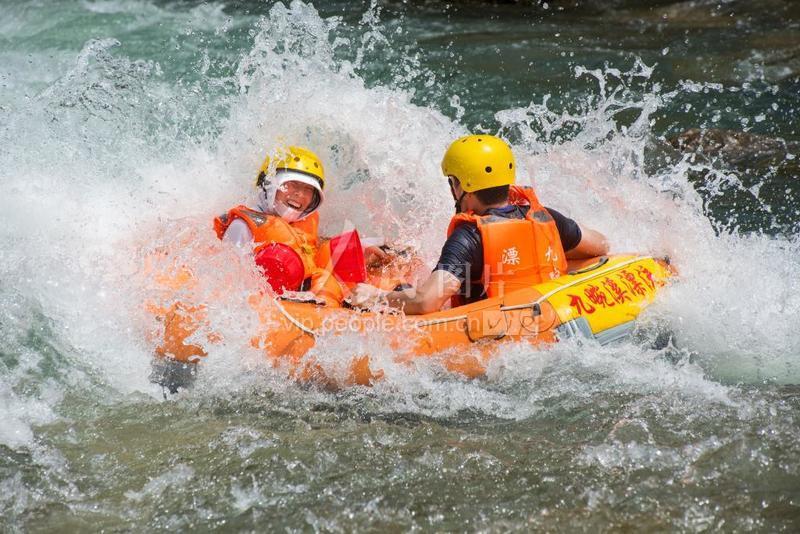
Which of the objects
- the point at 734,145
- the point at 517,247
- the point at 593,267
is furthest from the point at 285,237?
the point at 734,145

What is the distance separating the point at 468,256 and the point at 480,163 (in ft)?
1.92

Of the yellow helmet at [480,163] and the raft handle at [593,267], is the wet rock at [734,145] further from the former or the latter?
the yellow helmet at [480,163]

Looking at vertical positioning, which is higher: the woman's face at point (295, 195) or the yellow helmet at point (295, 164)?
the yellow helmet at point (295, 164)

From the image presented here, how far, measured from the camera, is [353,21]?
42.6ft

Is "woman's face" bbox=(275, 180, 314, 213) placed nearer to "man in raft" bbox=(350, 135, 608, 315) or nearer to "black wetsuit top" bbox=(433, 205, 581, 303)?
"man in raft" bbox=(350, 135, 608, 315)

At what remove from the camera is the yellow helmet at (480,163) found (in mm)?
5242

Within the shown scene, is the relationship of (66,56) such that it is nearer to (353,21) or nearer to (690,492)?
(353,21)

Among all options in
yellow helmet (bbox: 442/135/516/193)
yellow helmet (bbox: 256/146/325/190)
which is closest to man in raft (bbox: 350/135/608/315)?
yellow helmet (bbox: 442/135/516/193)

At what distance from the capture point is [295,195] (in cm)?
604

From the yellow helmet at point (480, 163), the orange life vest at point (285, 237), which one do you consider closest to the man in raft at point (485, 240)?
the yellow helmet at point (480, 163)

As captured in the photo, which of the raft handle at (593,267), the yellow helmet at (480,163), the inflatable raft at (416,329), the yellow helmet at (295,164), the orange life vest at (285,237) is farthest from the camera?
the yellow helmet at (295,164)

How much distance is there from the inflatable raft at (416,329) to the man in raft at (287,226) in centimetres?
33

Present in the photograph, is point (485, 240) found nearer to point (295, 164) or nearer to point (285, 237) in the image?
point (285, 237)

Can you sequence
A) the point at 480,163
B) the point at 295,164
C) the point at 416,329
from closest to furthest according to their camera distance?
1. the point at 416,329
2. the point at 480,163
3. the point at 295,164
